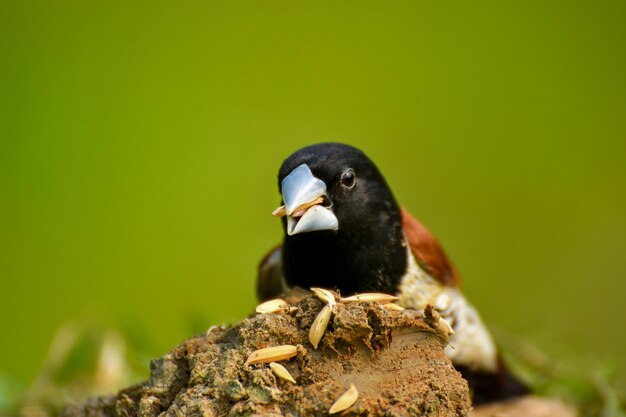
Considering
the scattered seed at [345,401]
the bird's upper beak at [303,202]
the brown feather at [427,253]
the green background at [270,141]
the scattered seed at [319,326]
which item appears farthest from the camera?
the green background at [270,141]

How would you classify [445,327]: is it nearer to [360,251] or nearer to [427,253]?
[360,251]

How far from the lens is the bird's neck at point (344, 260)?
7.81 feet

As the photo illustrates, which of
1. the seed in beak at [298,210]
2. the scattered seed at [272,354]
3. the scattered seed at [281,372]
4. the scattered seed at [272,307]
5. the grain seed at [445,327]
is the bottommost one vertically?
the grain seed at [445,327]

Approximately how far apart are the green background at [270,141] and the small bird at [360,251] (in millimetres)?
2519

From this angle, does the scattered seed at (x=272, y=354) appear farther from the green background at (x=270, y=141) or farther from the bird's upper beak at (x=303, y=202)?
the green background at (x=270, y=141)

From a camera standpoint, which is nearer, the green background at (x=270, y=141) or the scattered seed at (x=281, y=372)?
the scattered seed at (x=281, y=372)

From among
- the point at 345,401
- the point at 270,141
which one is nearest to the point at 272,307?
the point at 345,401

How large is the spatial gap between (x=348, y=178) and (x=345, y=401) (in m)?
0.89

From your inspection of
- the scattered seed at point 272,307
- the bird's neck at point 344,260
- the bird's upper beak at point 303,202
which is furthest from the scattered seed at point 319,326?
the bird's neck at point 344,260

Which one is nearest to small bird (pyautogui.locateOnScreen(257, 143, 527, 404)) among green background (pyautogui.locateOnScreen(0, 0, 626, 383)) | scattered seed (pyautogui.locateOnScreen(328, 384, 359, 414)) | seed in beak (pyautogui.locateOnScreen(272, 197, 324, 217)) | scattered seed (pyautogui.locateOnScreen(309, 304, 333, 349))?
seed in beak (pyautogui.locateOnScreen(272, 197, 324, 217))

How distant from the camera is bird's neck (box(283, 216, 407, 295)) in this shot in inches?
93.7

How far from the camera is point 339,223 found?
2.35 meters

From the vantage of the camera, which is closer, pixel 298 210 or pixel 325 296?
pixel 325 296

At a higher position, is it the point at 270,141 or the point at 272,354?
the point at 270,141
